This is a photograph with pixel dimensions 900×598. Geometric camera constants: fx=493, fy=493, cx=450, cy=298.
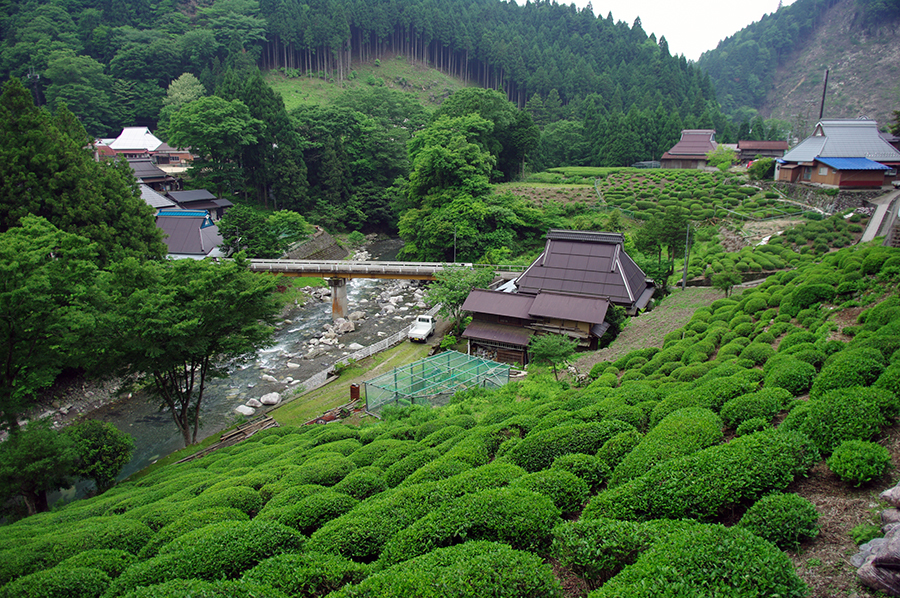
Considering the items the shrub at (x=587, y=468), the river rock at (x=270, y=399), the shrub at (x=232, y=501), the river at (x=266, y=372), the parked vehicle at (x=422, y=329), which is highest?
the shrub at (x=587, y=468)

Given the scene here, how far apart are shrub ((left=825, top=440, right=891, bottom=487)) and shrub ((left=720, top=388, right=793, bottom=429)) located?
2.26 meters

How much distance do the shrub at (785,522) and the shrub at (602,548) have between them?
1.38 m

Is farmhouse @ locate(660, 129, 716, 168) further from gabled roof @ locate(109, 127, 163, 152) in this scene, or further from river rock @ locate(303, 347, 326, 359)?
gabled roof @ locate(109, 127, 163, 152)

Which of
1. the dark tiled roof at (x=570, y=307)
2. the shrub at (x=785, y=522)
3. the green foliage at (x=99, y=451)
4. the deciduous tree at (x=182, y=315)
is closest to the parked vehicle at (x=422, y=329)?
the dark tiled roof at (x=570, y=307)

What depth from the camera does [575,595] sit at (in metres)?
6.27

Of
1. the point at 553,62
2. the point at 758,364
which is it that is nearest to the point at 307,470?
the point at 758,364

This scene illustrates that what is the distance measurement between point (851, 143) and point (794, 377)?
42536mm

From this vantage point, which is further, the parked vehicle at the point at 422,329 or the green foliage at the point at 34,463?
the parked vehicle at the point at 422,329

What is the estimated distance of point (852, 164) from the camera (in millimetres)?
38625

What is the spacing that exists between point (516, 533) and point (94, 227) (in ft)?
106

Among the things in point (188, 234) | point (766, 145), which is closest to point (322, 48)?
point (188, 234)

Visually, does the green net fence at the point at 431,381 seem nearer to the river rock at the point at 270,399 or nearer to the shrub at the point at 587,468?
the river rock at the point at 270,399

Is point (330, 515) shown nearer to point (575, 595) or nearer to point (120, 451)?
point (575, 595)

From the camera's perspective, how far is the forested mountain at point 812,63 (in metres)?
124
